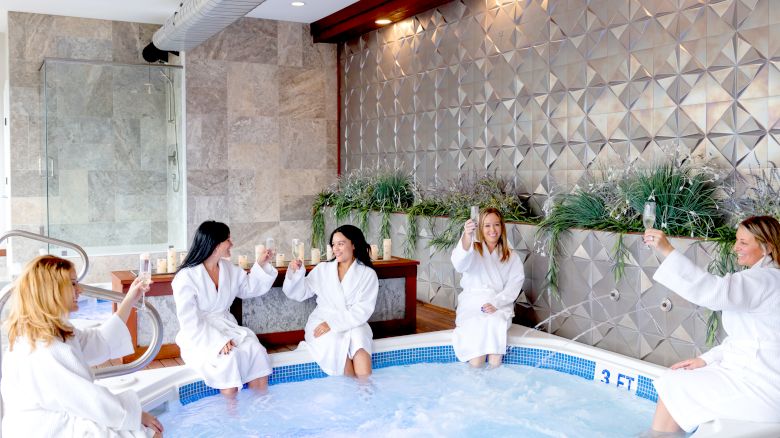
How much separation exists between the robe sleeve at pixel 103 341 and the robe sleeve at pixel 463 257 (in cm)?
241

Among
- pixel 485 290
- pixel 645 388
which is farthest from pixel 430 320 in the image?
pixel 645 388

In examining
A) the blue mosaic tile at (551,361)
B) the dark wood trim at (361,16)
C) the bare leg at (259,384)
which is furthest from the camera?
the dark wood trim at (361,16)

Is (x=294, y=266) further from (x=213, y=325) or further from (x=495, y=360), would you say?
(x=495, y=360)

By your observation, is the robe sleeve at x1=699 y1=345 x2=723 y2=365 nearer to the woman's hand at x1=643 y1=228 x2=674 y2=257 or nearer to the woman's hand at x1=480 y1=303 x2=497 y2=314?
the woman's hand at x1=643 y1=228 x2=674 y2=257

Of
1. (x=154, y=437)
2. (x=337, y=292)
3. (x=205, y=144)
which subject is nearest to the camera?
(x=154, y=437)

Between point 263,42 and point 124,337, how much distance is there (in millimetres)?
5748

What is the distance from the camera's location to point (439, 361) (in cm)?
480

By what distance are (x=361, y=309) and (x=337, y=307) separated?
0.54 feet

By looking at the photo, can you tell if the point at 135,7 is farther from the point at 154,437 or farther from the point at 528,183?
the point at 154,437

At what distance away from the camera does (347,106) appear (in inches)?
331

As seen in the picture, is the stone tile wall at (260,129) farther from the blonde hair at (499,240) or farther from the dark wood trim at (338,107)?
the blonde hair at (499,240)

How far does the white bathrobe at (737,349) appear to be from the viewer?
3057mm

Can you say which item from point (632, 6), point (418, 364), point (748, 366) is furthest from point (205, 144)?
point (748, 366)

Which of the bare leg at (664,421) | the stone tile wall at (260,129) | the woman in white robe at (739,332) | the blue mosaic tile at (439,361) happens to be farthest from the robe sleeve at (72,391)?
the stone tile wall at (260,129)
